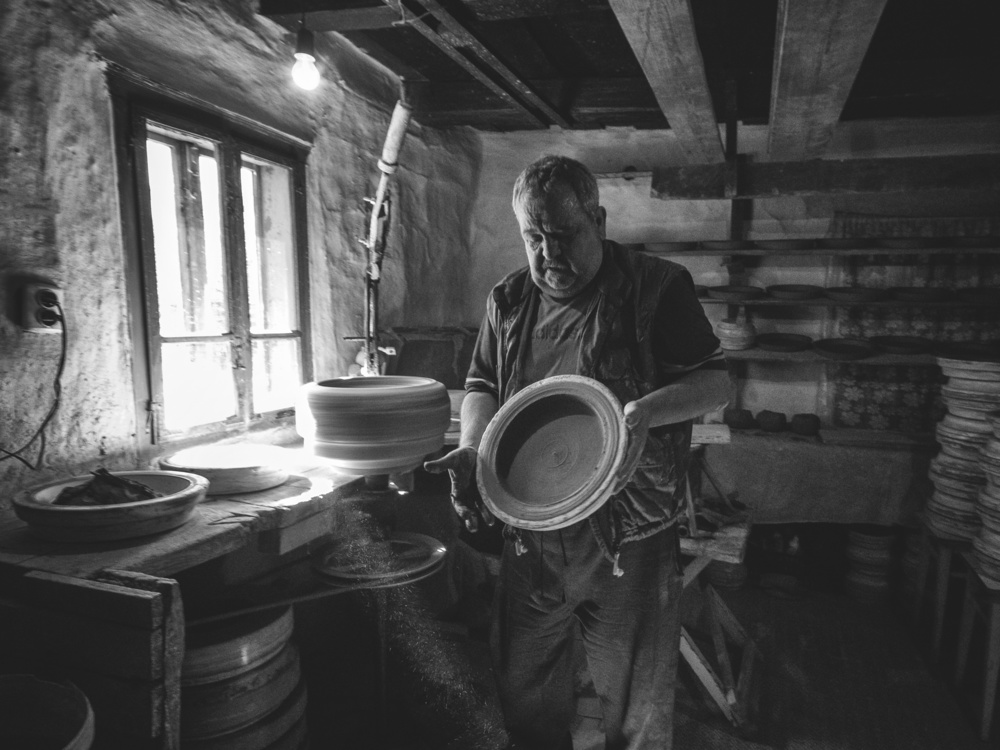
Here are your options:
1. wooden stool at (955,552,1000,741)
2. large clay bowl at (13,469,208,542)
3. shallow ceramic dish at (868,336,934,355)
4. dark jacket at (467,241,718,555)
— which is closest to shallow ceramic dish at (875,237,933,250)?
shallow ceramic dish at (868,336,934,355)

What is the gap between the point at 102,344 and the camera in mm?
2326

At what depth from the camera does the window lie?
2496 mm

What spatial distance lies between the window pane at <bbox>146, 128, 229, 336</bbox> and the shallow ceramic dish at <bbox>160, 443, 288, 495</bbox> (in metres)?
0.58

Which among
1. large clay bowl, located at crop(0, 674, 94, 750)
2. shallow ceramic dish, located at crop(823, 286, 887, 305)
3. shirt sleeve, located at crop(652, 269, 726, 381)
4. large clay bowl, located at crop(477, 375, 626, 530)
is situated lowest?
large clay bowl, located at crop(0, 674, 94, 750)

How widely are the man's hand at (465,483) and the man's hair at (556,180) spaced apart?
730 mm

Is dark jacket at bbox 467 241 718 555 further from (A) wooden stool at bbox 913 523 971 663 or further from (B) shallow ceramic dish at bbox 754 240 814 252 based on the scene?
(B) shallow ceramic dish at bbox 754 240 814 252

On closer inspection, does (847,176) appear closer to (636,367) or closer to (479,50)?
(479,50)

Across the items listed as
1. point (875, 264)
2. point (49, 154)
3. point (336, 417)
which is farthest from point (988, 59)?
point (49, 154)

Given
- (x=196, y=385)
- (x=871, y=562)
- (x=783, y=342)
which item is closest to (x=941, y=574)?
(x=871, y=562)

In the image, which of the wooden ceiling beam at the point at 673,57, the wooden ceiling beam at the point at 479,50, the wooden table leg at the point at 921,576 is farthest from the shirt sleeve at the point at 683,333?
the wooden table leg at the point at 921,576

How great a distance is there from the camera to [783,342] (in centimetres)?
489

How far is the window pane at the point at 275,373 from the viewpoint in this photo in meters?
3.27

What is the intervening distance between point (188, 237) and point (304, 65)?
944mm

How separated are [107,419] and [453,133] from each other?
3655 mm
